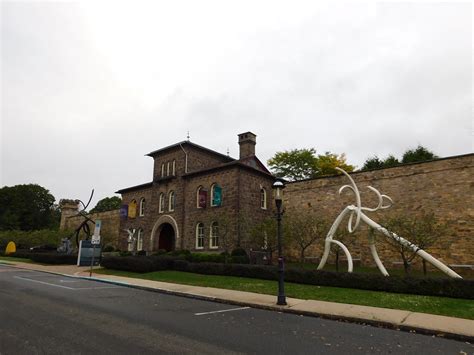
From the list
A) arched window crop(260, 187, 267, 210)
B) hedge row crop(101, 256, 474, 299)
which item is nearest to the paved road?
hedge row crop(101, 256, 474, 299)

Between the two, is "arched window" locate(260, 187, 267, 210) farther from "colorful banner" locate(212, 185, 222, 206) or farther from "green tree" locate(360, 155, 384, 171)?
"green tree" locate(360, 155, 384, 171)

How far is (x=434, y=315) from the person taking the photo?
928cm

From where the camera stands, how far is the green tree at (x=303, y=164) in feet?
147

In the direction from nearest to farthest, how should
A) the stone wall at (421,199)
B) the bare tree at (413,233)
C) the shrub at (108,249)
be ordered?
the bare tree at (413,233) < the stone wall at (421,199) < the shrub at (108,249)

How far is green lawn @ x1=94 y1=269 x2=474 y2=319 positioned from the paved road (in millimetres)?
2720

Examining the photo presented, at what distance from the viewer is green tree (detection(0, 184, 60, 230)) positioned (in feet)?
214

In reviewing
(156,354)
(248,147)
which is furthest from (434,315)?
(248,147)

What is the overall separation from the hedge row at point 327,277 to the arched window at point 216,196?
610cm

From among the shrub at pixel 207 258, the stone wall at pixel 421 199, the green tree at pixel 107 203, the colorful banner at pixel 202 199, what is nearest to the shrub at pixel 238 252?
the shrub at pixel 207 258

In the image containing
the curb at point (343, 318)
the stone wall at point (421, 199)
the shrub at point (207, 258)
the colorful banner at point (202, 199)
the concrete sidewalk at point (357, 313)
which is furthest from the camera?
the colorful banner at point (202, 199)

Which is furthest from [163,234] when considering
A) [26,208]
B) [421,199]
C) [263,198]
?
[26,208]

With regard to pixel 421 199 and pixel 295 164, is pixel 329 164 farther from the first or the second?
pixel 421 199

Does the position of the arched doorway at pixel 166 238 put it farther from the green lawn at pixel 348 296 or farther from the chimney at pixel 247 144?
the green lawn at pixel 348 296

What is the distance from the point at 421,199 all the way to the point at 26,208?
7348 cm
